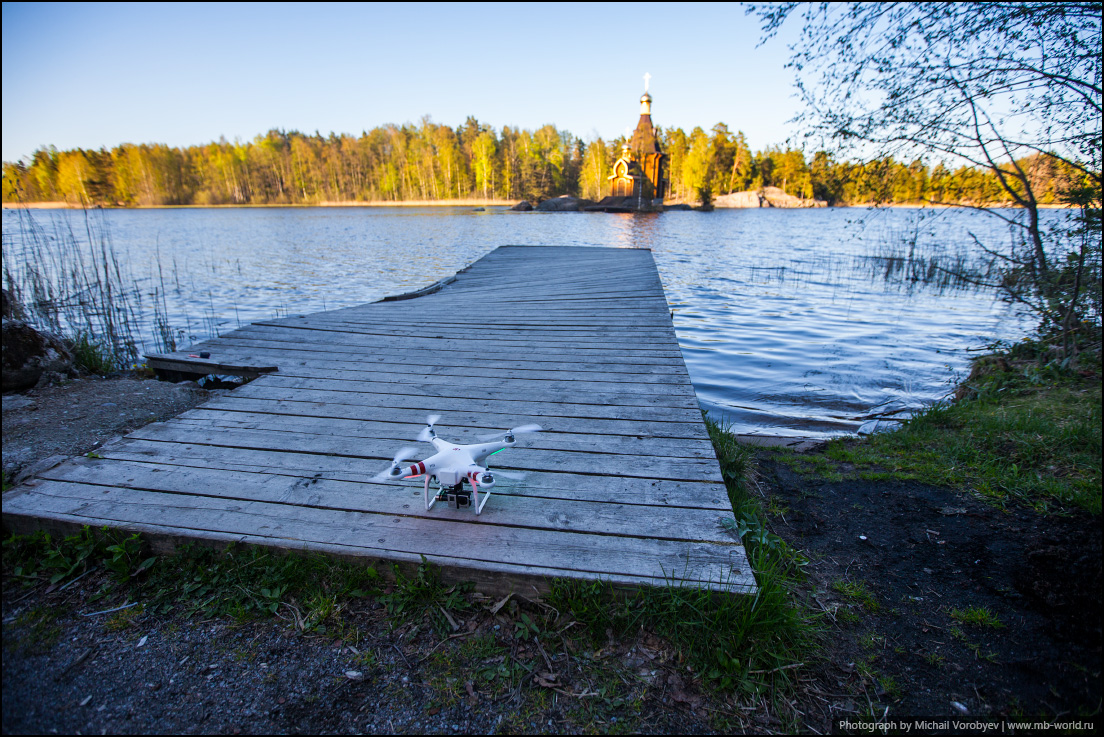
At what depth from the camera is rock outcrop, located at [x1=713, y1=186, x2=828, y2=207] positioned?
261ft

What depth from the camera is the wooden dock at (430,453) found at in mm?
2203

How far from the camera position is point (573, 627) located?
204cm

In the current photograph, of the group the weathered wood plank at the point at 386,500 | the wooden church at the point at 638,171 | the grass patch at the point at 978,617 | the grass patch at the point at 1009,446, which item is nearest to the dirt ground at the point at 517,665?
the grass patch at the point at 978,617

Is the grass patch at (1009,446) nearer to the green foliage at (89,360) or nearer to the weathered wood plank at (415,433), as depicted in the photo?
the weathered wood plank at (415,433)

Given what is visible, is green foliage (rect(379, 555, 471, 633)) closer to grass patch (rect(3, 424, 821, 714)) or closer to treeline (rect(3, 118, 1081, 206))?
grass patch (rect(3, 424, 821, 714))

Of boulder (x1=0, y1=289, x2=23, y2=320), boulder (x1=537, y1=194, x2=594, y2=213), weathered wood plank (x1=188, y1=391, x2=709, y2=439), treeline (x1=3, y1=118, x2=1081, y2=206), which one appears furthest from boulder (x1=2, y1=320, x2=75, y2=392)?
treeline (x1=3, y1=118, x2=1081, y2=206)

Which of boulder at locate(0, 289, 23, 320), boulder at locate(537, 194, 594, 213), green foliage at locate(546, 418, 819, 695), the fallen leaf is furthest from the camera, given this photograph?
boulder at locate(537, 194, 594, 213)

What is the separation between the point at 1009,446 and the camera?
3.77 metres

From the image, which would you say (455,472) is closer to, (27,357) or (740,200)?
(27,357)

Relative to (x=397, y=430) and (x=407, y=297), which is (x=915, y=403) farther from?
(x=407, y=297)

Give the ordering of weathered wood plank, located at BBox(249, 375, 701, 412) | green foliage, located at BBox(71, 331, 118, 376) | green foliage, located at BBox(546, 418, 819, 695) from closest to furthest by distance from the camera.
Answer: green foliage, located at BBox(546, 418, 819, 695), weathered wood plank, located at BBox(249, 375, 701, 412), green foliage, located at BBox(71, 331, 118, 376)

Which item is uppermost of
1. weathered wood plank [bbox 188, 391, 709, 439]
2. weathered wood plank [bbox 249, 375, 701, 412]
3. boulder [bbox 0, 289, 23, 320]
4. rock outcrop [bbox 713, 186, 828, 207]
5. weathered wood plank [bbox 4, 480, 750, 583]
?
rock outcrop [bbox 713, 186, 828, 207]

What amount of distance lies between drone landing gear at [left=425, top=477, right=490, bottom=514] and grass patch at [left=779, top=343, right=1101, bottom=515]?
2.58 meters

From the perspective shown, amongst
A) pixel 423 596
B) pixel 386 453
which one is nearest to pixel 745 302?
pixel 386 453
